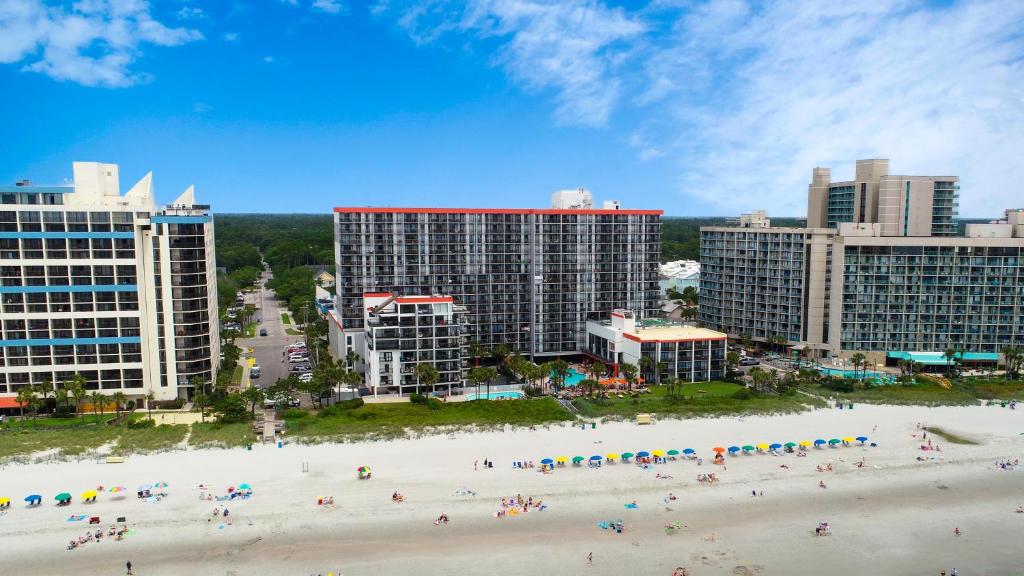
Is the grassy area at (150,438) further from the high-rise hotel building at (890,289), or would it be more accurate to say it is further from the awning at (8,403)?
the high-rise hotel building at (890,289)

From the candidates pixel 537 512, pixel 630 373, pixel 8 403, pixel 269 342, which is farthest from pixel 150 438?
pixel 269 342

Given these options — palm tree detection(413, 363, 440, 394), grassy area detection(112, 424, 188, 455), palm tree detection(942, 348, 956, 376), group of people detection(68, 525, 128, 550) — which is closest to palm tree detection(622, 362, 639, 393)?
palm tree detection(413, 363, 440, 394)

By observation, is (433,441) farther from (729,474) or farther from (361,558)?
(729,474)

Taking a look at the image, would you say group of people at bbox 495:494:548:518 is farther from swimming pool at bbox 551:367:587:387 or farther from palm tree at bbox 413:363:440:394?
swimming pool at bbox 551:367:587:387

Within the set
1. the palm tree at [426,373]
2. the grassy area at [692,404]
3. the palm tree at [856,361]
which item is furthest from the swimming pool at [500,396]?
the palm tree at [856,361]

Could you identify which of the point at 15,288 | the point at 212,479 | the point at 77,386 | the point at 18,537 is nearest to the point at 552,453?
the point at 212,479
